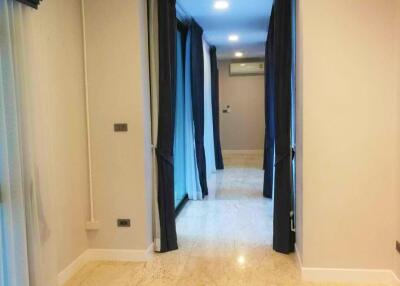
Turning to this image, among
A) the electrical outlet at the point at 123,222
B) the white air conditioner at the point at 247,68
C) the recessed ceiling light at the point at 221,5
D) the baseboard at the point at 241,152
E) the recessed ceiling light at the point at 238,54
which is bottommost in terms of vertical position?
the baseboard at the point at 241,152

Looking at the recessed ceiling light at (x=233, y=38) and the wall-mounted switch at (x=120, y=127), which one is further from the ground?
the recessed ceiling light at (x=233, y=38)

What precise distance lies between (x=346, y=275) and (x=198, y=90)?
3.28m

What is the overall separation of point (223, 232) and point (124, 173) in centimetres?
138

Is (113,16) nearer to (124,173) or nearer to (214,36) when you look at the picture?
(124,173)

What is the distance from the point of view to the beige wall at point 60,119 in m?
2.42

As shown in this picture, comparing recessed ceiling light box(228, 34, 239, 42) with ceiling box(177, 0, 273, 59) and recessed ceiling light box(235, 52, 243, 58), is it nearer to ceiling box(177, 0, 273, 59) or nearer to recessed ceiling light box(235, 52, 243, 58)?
ceiling box(177, 0, 273, 59)

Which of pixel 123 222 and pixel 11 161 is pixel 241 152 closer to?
pixel 123 222

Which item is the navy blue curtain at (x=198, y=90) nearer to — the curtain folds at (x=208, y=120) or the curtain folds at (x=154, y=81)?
the curtain folds at (x=208, y=120)

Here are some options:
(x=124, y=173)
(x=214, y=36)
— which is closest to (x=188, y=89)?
(x=214, y=36)

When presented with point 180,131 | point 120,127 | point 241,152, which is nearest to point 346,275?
point 120,127

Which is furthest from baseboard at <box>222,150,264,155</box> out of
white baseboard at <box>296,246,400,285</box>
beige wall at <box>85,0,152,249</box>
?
white baseboard at <box>296,246,400,285</box>

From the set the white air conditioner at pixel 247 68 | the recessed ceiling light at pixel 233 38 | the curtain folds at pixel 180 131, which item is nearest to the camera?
the curtain folds at pixel 180 131

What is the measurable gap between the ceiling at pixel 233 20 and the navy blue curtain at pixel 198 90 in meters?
0.24

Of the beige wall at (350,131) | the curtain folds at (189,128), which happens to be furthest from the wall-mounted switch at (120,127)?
the curtain folds at (189,128)
